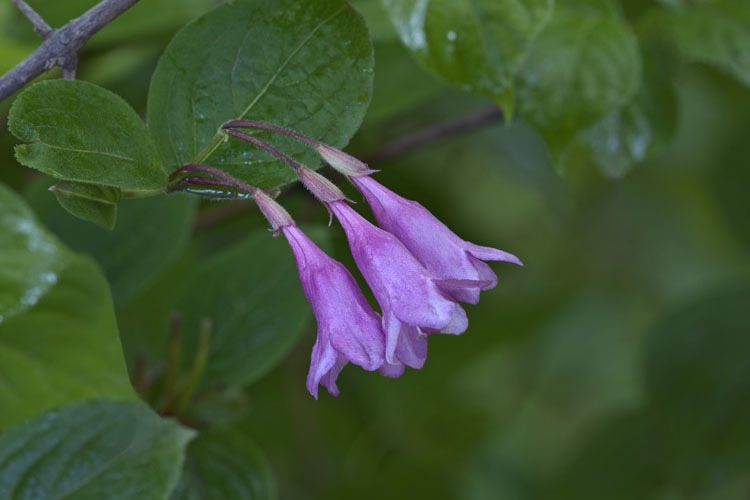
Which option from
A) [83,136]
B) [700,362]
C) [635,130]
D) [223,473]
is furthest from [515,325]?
[83,136]

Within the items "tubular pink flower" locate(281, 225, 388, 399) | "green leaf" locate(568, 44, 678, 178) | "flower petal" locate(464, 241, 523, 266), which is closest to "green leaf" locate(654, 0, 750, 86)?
"green leaf" locate(568, 44, 678, 178)

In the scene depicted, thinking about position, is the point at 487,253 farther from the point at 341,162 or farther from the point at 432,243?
the point at 341,162

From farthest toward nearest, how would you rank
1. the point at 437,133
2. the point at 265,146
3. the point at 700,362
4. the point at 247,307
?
the point at 700,362
the point at 437,133
the point at 247,307
the point at 265,146

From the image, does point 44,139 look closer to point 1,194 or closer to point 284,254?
point 1,194

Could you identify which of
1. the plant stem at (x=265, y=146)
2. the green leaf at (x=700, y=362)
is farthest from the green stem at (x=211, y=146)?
the green leaf at (x=700, y=362)

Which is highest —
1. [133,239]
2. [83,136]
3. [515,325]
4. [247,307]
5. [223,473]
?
[83,136]

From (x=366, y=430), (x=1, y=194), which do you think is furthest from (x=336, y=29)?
(x=366, y=430)
